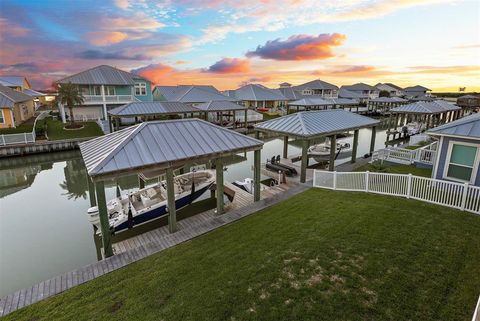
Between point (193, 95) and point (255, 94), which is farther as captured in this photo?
point (255, 94)

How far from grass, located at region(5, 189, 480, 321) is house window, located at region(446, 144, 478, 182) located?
3.12 metres

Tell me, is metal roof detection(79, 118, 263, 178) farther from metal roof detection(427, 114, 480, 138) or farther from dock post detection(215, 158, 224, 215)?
metal roof detection(427, 114, 480, 138)

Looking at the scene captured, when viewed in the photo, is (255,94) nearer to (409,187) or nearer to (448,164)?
(448,164)

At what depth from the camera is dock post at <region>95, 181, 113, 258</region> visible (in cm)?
773

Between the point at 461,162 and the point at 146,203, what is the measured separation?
14387 mm

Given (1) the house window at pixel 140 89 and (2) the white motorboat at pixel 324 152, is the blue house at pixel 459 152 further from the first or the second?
(1) the house window at pixel 140 89

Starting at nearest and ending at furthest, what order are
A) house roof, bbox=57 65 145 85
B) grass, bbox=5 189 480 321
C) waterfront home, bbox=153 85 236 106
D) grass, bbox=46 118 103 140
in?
grass, bbox=5 189 480 321, grass, bbox=46 118 103 140, house roof, bbox=57 65 145 85, waterfront home, bbox=153 85 236 106

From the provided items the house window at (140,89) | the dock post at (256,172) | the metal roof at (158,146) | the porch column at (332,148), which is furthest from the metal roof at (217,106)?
the metal roof at (158,146)

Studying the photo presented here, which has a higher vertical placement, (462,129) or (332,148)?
(462,129)

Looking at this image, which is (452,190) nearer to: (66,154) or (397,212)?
(397,212)

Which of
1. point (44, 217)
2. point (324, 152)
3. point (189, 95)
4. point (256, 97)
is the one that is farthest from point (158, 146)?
point (256, 97)

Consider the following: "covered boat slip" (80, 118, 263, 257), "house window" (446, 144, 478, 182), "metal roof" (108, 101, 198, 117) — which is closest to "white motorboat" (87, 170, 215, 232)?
"covered boat slip" (80, 118, 263, 257)

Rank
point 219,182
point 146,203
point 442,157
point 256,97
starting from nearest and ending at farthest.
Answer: point 219,182, point 146,203, point 442,157, point 256,97

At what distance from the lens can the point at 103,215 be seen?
8.01 metres
